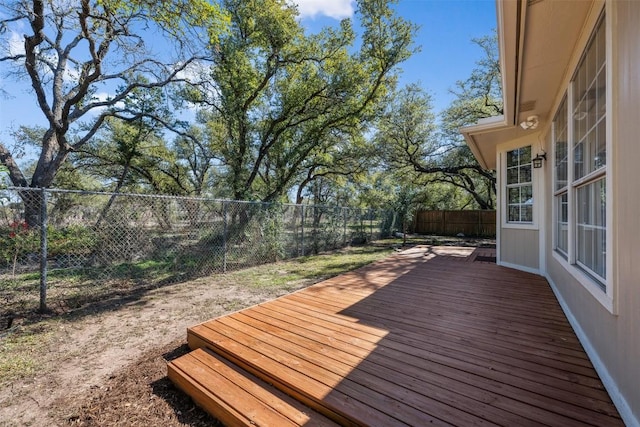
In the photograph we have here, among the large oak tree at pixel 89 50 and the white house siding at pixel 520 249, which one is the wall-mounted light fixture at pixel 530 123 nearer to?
the white house siding at pixel 520 249

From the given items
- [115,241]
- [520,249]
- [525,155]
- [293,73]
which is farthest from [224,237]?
[293,73]

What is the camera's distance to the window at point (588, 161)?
2039 millimetres

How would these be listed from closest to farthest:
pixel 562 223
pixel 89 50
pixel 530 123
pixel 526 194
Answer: pixel 562 223, pixel 530 123, pixel 526 194, pixel 89 50

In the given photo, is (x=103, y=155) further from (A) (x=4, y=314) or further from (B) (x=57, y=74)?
(A) (x=4, y=314)

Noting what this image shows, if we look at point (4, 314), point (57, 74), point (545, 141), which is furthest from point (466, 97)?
point (4, 314)

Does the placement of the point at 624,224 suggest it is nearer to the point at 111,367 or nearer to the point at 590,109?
the point at 590,109

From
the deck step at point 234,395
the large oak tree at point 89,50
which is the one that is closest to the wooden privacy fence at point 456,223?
the large oak tree at point 89,50

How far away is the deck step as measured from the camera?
1.67 metres

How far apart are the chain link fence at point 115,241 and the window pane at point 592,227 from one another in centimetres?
535

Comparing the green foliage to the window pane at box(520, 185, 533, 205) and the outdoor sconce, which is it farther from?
the outdoor sconce

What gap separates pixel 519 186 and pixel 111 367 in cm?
669

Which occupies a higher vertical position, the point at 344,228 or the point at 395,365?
the point at 344,228

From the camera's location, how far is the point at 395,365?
208cm

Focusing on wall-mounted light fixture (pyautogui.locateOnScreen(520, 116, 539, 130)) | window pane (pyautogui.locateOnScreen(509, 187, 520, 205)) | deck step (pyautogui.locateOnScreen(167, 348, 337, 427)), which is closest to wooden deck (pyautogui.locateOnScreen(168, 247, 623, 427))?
deck step (pyautogui.locateOnScreen(167, 348, 337, 427))
